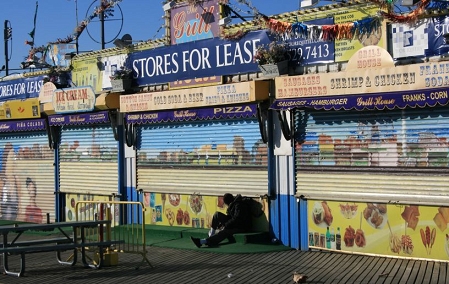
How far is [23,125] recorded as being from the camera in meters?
20.8

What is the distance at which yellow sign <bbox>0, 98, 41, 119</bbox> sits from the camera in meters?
20.3

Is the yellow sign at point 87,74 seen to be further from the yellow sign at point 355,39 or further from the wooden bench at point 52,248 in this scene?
the yellow sign at point 355,39

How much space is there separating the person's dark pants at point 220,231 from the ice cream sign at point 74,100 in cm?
559

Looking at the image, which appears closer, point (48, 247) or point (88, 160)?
point (48, 247)

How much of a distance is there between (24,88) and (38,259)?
29.2ft

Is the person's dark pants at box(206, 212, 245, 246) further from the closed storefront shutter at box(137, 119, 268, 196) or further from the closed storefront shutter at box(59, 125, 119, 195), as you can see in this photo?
the closed storefront shutter at box(59, 125, 119, 195)

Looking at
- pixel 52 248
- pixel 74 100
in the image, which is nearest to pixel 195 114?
pixel 74 100

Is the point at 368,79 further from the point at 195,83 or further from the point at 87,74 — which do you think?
the point at 87,74

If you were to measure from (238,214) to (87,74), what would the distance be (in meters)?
7.11

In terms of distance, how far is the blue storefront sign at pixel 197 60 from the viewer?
1480cm

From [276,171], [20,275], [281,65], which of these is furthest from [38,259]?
[281,65]

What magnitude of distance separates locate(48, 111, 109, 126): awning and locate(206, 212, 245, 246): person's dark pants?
499 centimetres

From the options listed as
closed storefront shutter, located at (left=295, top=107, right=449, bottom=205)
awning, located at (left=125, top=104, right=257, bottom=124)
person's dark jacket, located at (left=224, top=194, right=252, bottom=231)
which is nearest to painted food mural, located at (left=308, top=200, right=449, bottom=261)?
closed storefront shutter, located at (left=295, top=107, right=449, bottom=205)

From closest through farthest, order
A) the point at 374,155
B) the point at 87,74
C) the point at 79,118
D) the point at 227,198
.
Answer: the point at 374,155, the point at 227,198, the point at 79,118, the point at 87,74
